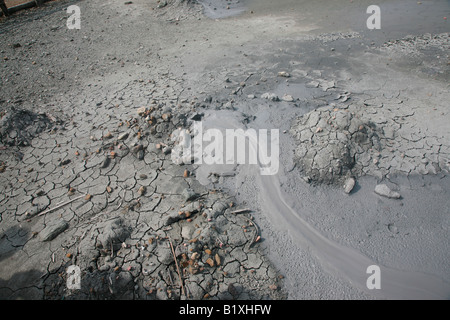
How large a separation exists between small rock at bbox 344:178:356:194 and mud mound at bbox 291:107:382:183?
0.08m

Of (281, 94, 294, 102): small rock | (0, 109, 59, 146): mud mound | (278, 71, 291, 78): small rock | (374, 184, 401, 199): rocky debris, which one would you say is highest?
(0, 109, 59, 146): mud mound

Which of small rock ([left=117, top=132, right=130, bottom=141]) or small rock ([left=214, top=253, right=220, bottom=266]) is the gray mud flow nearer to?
small rock ([left=214, top=253, right=220, bottom=266])

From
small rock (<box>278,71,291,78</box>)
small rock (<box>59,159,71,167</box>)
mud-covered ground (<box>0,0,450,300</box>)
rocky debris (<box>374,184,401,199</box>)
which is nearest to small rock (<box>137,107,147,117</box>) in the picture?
mud-covered ground (<box>0,0,450,300</box>)

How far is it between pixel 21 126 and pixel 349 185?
537cm

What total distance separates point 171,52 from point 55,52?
10.7 ft

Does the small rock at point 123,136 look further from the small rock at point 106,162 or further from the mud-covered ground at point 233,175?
the small rock at point 106,162

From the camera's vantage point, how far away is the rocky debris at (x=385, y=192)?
3133 millimetres

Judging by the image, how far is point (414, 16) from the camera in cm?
723

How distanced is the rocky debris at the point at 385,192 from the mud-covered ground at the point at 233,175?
0.02 m

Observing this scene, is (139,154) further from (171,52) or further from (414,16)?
(414,16)

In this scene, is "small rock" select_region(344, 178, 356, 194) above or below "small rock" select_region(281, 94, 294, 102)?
below

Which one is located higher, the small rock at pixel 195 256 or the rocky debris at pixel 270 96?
the rocky debris at pixel 270 96

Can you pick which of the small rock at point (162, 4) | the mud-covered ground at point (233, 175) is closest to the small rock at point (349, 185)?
the mud-covered ground at point (233, 175)

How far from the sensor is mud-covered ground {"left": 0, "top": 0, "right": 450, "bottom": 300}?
8.49ft
